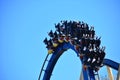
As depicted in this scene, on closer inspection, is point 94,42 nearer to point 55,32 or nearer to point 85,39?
point 85,39

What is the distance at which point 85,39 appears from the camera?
55.0 ft

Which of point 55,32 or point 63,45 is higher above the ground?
point 55,32

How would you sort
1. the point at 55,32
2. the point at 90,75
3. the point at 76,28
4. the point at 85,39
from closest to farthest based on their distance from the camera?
the point at 90,75 < the point at 85,39 < the point at 76,28 < the point at 55,32

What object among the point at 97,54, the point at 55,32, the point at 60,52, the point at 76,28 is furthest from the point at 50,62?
the point at 97,54

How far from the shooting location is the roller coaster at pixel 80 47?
16.2 m

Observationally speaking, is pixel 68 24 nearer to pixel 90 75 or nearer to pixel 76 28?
pixel 76 28

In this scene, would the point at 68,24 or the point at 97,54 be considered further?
the point at 68,24

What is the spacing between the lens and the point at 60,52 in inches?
782

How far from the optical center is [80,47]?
667 inches

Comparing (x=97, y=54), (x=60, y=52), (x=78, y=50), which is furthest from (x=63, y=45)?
(x=97, y=54)

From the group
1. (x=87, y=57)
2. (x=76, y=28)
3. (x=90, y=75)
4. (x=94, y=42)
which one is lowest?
(x=90, y=75)

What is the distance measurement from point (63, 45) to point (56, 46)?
0.98m

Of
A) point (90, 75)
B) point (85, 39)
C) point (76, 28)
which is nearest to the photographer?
point (90, 75)

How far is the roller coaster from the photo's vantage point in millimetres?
16172
